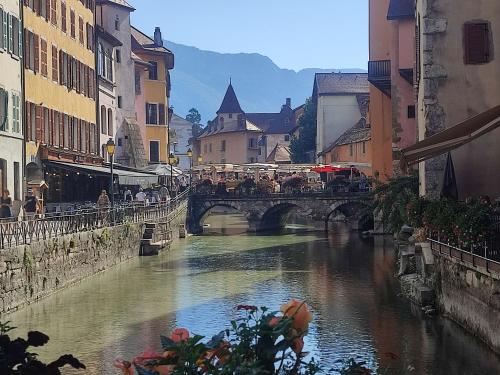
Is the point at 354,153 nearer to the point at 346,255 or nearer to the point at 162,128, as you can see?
the point at 162,128

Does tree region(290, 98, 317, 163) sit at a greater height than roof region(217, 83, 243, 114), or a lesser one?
lesser

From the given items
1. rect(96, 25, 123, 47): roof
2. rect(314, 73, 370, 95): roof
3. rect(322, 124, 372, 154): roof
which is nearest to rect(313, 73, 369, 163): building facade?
rect(314, 73, 370, 95): roof

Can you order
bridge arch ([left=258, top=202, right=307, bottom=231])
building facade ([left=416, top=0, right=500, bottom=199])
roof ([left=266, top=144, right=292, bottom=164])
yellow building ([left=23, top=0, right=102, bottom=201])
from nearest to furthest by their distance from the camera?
building facade ([left=416, top=0, right=500, bottom=199]), yellow building ([left=23, top=0, right=102, bottom=201]), bridge arch ([left=258, top=202, right=307, bottom=231]), roof ([left=266, top=144, right=292, bottom=164])

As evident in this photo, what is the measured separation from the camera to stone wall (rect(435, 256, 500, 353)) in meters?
14.9

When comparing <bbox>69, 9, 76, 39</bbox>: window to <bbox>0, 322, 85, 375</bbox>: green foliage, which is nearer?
<bbox>0, 322, 85, 375</bbox>: green foliage

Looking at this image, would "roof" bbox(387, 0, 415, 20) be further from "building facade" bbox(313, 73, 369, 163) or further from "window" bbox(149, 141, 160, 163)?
"building facade" bbox(313, 73, 369, 163)

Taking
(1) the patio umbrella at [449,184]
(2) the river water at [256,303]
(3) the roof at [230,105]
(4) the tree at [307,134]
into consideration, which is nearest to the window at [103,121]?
(2) the river water at [256,303]

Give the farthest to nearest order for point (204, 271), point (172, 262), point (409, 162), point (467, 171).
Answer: point (172, 262) → point (204, 271) → point (467, 171) → point (409, 162)

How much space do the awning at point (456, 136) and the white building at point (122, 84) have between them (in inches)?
1417

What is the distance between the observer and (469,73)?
2386cm

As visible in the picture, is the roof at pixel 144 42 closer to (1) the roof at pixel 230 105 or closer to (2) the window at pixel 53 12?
(2) the window at pixel 53 12

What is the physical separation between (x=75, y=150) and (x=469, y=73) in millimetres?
20375

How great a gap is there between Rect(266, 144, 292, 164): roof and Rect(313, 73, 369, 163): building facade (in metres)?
20.6

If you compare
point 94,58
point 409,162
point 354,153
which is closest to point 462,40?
point 409,162
